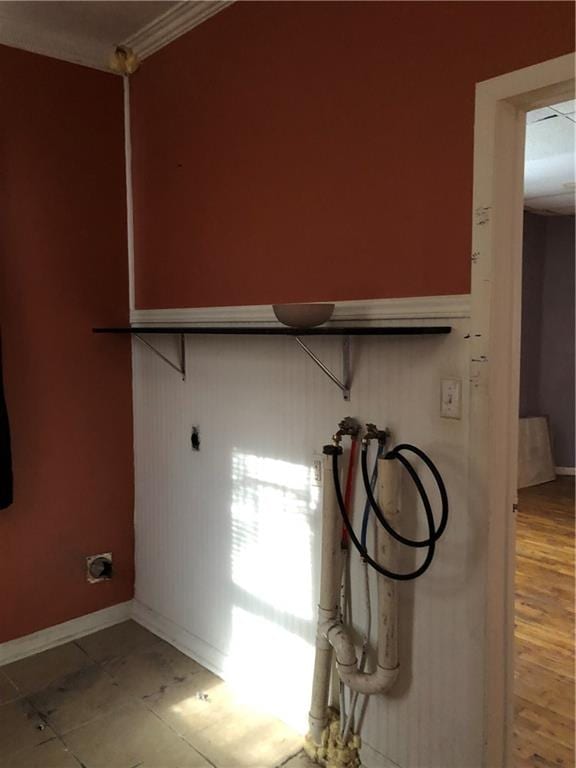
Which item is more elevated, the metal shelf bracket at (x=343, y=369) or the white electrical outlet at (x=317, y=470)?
the metal shelf bracket at (x=343, y=369)

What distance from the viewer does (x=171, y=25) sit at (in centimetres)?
250

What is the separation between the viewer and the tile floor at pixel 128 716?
2.10m

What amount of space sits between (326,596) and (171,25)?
218cm

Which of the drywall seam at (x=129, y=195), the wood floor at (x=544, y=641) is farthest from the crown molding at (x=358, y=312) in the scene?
the wood floor at (x=544, y=641)

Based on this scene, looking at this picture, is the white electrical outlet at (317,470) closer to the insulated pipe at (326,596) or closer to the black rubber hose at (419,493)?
the insulated pipe at (326,596)

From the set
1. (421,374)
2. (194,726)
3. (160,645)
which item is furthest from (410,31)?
(160,645)

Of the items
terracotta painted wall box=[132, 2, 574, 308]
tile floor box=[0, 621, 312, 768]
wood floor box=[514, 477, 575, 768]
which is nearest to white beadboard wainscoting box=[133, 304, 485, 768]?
tile floor box=[0, 621, 312, 768]

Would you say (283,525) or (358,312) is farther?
(283,525)

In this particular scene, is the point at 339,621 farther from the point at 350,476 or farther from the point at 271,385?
the point at 271,385

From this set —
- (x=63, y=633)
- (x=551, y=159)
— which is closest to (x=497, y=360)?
(x=63, y=633)

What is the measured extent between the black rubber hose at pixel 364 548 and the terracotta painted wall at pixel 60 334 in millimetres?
1373

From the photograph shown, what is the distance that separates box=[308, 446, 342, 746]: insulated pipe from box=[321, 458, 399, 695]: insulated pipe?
0.11m

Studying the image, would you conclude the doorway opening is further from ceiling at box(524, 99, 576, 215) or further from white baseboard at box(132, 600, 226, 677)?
white baseboard at box(132, 600, 226, 677)

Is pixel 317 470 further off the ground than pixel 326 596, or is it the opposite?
pixel 317 470
